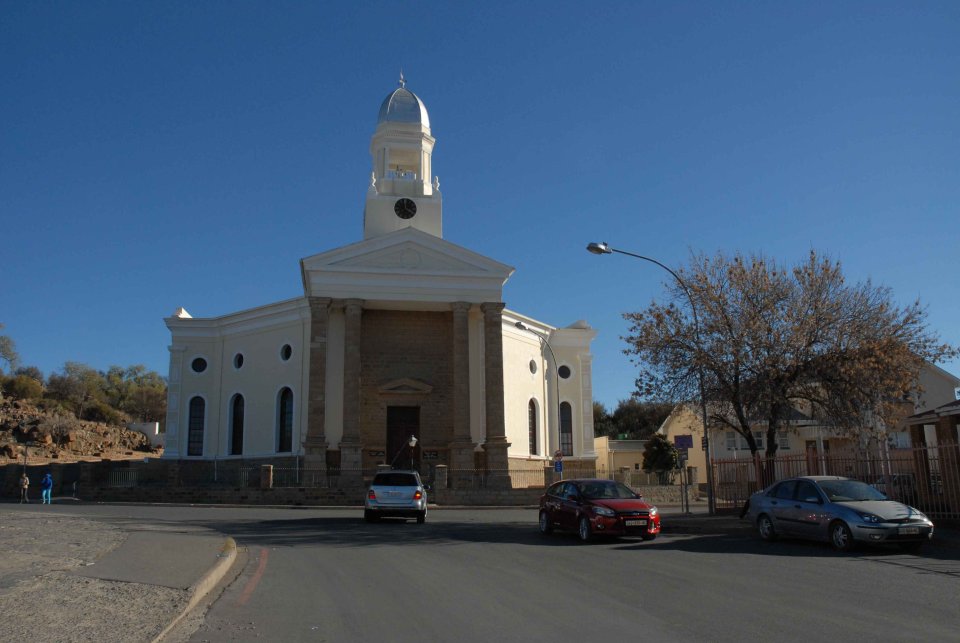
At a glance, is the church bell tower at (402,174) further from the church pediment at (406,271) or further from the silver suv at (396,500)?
the silver suv at (396,500)

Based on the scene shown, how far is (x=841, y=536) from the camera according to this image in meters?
14.7

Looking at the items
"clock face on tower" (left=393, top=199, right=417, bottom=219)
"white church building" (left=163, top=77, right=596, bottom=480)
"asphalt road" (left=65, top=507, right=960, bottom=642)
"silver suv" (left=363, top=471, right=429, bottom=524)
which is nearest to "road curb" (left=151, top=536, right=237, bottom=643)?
"asphalt road" (left=65, top=507, right=960, bottom=642)

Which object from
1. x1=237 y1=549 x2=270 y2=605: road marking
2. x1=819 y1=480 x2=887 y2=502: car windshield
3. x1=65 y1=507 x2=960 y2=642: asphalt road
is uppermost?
x1=819 y1=480 x2=887 y2=502: car windshield

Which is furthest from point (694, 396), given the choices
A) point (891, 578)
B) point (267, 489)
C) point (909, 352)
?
point (267, 489)

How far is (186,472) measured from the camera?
132 ft

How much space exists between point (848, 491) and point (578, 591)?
8200mm

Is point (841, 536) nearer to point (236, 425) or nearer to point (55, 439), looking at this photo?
point (236, 425)

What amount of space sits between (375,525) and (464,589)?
12.0 m

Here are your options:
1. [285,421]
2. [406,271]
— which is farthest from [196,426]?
[406,271]

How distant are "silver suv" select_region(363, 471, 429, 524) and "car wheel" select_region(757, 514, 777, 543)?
9369 mm

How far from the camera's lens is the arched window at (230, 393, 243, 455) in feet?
134

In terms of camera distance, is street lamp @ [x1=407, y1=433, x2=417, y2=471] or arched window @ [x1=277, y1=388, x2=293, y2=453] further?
arched window @ [x1=277, y1=388, x2=293, y2=453]

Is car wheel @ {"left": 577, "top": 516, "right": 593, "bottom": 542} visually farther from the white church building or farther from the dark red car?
the white church building

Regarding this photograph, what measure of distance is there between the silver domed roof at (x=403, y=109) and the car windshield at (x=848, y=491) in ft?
106
